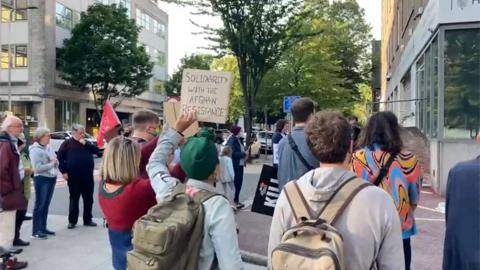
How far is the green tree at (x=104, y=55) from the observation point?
36125 millimetres

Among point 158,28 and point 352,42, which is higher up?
point 158,28

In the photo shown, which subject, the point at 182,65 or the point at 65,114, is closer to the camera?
the point at 65,114

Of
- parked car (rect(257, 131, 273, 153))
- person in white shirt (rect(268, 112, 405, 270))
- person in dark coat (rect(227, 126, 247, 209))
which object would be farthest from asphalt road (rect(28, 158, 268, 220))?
parked car (rect(257, 131, 273, 153))

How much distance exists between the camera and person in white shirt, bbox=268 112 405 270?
216 cm

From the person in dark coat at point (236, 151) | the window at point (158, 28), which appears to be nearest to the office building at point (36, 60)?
the window at point (158, 28)

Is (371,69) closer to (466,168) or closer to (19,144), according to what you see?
(19,144)

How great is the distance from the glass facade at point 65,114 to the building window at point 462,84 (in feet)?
103

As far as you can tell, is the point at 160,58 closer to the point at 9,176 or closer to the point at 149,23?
the point at 149,23

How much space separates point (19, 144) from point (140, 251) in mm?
5723

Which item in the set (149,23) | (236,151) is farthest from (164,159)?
(149,23)

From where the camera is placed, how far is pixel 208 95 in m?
4.68

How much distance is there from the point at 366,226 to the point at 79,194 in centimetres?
739

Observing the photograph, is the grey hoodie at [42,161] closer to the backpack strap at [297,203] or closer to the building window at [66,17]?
the backpack strap at [297,203]

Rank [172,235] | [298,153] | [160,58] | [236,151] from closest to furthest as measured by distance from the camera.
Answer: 1. [172,235]
2. [298,153]
3. [236,151]
4. [160,58]
